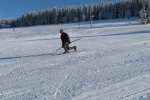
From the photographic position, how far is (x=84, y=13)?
114m

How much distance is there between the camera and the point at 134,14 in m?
102

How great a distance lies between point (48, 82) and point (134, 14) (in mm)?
98467

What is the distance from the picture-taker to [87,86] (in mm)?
7023

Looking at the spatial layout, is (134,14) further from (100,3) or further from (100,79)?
(100,79)

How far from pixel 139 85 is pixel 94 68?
2952 millimetres

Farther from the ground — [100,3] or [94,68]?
[100,3]

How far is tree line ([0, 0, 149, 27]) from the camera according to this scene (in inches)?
4103

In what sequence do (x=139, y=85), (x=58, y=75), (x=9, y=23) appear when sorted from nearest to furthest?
(x=139, y=85) → (x=58, y=75) → (x=9, y=23)

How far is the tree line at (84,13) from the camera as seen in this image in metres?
104

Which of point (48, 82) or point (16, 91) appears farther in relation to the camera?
point (48, 82)

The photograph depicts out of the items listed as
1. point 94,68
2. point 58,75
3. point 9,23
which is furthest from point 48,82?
point 9,23

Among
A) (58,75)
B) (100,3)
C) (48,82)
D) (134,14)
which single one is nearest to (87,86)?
(48,82)

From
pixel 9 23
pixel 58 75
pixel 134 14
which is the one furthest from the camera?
pixel 9 23

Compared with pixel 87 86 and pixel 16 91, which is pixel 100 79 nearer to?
pixel 87 86
